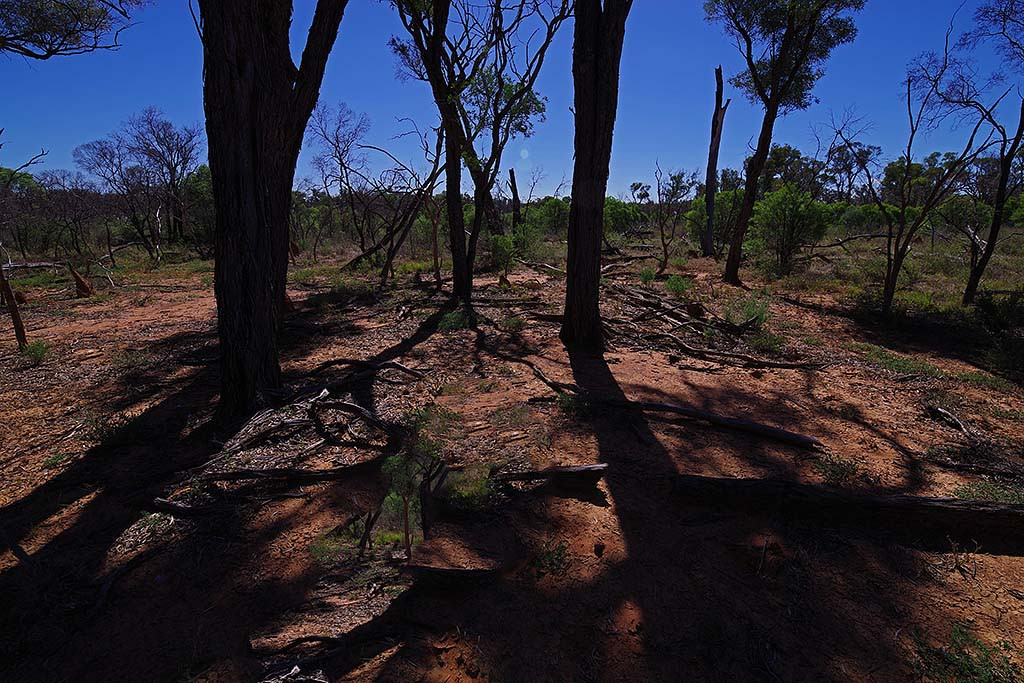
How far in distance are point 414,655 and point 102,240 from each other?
32806 mm

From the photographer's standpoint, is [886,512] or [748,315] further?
[748,315]

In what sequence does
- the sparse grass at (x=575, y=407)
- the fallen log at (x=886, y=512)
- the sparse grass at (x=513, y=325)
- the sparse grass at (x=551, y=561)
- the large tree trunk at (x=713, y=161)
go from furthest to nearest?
the large tree trunk at (x=713, y=161), the sparse grass at (x=513, y=325), the sparse grass at (x=575, y=407), the fallen log at (x=886, y=512), the sparse grass at (x=551, y=561)

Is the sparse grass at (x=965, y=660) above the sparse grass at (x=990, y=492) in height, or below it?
below

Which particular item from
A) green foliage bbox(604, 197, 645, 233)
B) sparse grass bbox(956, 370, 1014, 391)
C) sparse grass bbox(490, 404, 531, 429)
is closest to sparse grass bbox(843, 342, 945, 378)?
sparse grass bbox(956, 370, 1014, 391)

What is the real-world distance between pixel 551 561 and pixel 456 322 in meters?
5.09

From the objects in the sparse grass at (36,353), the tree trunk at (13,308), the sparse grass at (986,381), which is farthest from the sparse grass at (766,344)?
the tree trunk at (13,308)

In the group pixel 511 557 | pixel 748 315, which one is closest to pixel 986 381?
pixel 748 315

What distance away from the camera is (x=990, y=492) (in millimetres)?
2969

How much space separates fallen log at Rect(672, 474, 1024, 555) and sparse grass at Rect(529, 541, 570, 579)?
911mm

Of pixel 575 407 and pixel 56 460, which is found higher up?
pixel 575 407

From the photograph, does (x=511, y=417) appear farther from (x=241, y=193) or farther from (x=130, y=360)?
(x=130, y=360)

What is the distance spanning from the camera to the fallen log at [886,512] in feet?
8.40

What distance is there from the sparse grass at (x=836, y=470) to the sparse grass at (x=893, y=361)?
9.81ft

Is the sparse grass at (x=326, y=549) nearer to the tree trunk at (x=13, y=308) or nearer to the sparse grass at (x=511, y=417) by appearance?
the sparse grass at (x=511, y=417)
